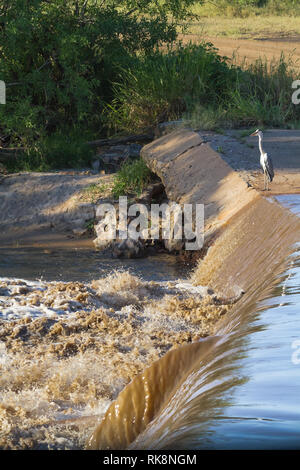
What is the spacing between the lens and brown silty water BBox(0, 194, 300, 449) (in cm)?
369

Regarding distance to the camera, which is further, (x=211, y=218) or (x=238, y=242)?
(x=211, y=218)

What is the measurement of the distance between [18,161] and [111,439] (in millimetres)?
7840

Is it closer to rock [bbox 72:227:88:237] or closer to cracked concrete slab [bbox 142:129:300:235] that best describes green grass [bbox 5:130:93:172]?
cracked concrete slab [bbox 142:129:300:235]

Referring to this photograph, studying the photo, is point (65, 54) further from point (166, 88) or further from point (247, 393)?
point (247, 393)

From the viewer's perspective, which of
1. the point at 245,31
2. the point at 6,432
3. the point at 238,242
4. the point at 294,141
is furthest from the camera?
the point at 245,31

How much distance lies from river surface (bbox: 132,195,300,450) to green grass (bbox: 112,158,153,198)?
5090 mm

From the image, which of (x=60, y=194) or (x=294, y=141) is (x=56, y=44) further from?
(x=294, y=141)

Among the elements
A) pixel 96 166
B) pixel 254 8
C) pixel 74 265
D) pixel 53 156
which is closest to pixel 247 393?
A: pixel 74 265

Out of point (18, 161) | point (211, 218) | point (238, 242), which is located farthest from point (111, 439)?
point (18, 161)

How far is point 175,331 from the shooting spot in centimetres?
579

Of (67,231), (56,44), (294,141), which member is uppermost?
(56,44)

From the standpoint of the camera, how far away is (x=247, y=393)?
116 inches

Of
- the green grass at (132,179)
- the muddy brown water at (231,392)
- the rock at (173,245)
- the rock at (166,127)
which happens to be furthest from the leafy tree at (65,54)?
the muddy brown water at (231,392)

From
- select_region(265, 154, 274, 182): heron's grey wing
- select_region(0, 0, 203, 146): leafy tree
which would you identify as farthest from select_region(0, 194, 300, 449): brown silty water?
select_region(0, 0, 203, 146): leafy tree
